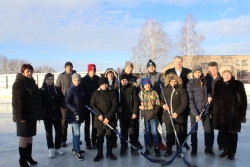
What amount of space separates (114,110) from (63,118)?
4.95 ft

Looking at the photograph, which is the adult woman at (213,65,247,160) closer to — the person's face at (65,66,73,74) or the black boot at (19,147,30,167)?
the person's face at (65,66,73,74)

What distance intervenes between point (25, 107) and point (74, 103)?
2.99 feet

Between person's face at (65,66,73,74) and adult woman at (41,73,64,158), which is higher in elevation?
person's face at (65,66,73,74)

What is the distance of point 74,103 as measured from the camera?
179 inches

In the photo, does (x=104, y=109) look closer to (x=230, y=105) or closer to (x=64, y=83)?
(x=64, y=83)

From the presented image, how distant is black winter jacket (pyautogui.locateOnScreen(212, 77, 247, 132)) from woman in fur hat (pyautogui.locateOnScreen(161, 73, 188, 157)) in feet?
1.98

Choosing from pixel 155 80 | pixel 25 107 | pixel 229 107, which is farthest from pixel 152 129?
pixel 25 107

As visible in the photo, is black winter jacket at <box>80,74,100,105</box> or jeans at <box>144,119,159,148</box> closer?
jeans at <box>144,119,159,148</box>


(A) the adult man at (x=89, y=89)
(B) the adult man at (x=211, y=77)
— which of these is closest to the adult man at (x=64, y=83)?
(A) the adult man at (x=89, y=89)

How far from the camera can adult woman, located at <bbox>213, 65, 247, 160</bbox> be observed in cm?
415

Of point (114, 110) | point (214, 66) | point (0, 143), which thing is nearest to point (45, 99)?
point (114, 110)

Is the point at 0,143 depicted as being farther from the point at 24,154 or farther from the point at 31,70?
the point at 31,70

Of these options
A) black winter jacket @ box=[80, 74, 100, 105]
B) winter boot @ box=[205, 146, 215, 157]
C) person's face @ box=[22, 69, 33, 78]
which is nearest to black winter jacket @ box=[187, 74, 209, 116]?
winter boot @ box=[205, 146, 215, 157]

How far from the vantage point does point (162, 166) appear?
3896 millimetres
